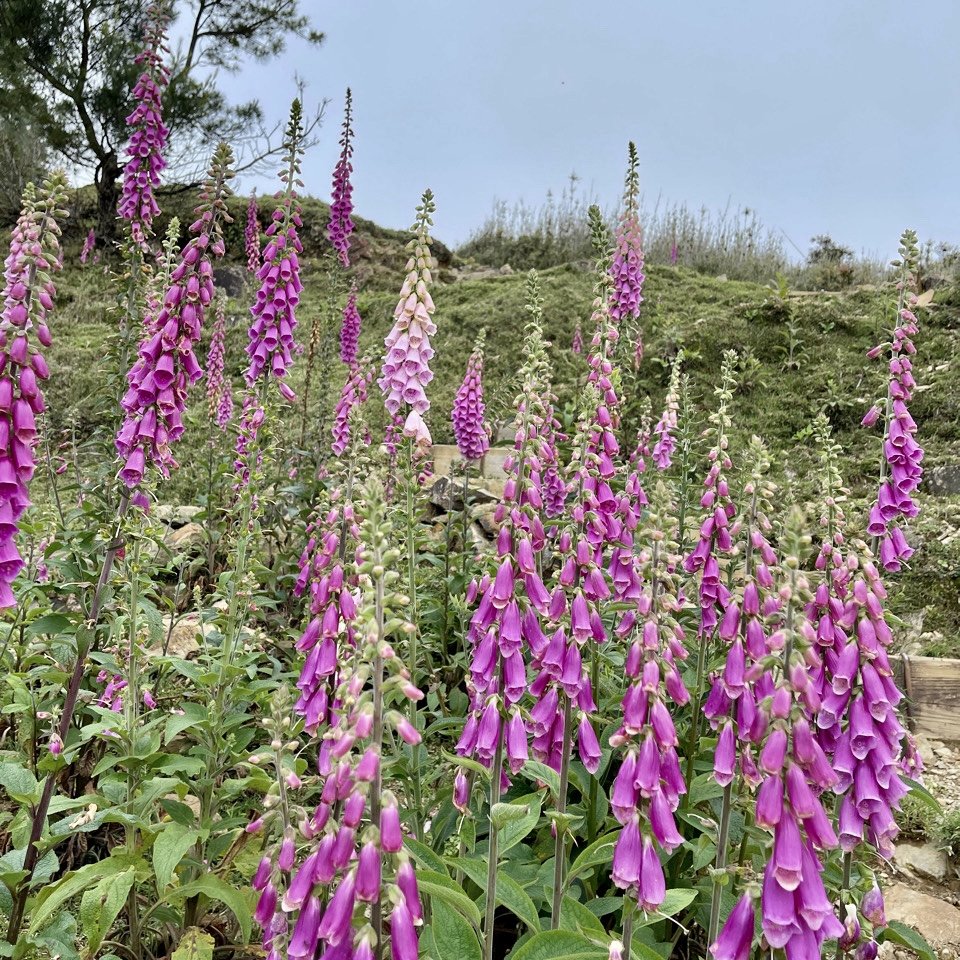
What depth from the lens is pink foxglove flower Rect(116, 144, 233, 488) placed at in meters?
2.96

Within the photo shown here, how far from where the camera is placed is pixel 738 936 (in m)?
1.62

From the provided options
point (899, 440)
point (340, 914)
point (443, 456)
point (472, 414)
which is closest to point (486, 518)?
point (472, 414)

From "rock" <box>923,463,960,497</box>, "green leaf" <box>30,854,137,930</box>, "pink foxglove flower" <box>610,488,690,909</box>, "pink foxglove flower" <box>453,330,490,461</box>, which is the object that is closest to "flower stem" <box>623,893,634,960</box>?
"pink foxglove flower" <box>610,488,690,909</box>

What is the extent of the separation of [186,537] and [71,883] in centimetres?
415

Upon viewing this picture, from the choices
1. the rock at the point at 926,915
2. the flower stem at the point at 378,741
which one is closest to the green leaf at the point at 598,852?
the flower stem at the point at 378,741

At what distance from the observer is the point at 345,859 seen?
1351mm

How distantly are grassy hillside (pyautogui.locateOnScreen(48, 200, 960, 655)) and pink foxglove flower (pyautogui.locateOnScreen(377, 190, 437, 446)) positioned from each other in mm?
960

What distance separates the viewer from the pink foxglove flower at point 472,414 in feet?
18.1

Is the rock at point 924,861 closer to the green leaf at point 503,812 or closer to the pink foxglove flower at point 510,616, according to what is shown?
the pink foxglove flower at point 510,616

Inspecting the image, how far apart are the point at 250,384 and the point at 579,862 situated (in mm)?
2765

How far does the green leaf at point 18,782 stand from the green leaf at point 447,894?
159 centimetres

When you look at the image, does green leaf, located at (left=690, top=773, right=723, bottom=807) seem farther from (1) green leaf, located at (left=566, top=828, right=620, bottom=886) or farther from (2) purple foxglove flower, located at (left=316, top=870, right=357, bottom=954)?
(2) purple foxglove flower, located at (left=316, top=870, right=357, bottom=954)

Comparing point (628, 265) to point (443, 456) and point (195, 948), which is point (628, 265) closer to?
point (443, 456)

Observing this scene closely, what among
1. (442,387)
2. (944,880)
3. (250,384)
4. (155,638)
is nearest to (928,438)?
(944,880)
